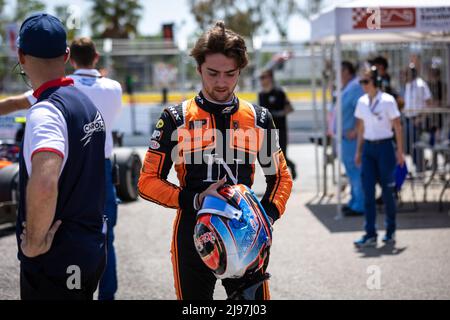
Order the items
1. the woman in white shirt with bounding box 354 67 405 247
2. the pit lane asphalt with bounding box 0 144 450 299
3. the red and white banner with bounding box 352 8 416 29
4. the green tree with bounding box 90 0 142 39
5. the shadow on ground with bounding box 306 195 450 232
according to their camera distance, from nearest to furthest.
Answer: the pit lane asphalt with bounding box 0 144 450 299 < the woman in white shirt with bounding box 354 67 405 247 < the red and white banner with bounding box 352 8 416 29 < the shadow on ground with bounding box 306 195 450 232 < the green tree with bounding box 90 0 142 39

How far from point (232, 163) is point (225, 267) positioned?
0.61 meters

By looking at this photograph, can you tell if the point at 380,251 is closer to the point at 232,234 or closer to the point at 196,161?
the point at 196,161

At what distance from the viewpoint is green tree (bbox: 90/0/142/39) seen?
4728cm

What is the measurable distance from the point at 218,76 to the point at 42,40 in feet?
2.71

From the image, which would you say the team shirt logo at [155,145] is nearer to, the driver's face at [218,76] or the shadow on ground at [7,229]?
the driver's face at [218,76]

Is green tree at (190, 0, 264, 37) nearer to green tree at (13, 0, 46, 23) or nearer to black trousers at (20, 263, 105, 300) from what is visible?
green tree at (13, 0, 46, 23)

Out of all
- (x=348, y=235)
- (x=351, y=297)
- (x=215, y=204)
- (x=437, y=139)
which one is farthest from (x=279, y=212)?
(x=437, y=139)

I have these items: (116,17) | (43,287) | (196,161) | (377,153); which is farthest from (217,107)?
(116,17)

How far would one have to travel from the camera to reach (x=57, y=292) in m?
3.08

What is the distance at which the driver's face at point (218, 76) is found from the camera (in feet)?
11.4

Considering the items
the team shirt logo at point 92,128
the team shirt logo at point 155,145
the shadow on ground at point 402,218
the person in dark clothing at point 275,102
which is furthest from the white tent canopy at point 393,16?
the team shirt logo at point 92,128

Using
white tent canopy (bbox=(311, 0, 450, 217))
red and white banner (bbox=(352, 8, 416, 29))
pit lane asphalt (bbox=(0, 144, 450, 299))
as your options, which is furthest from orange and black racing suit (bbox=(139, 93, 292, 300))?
red and white banner (bbox=(352, 8, 416, 29))

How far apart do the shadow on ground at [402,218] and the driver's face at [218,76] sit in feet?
18.8

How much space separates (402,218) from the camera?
9711mm
